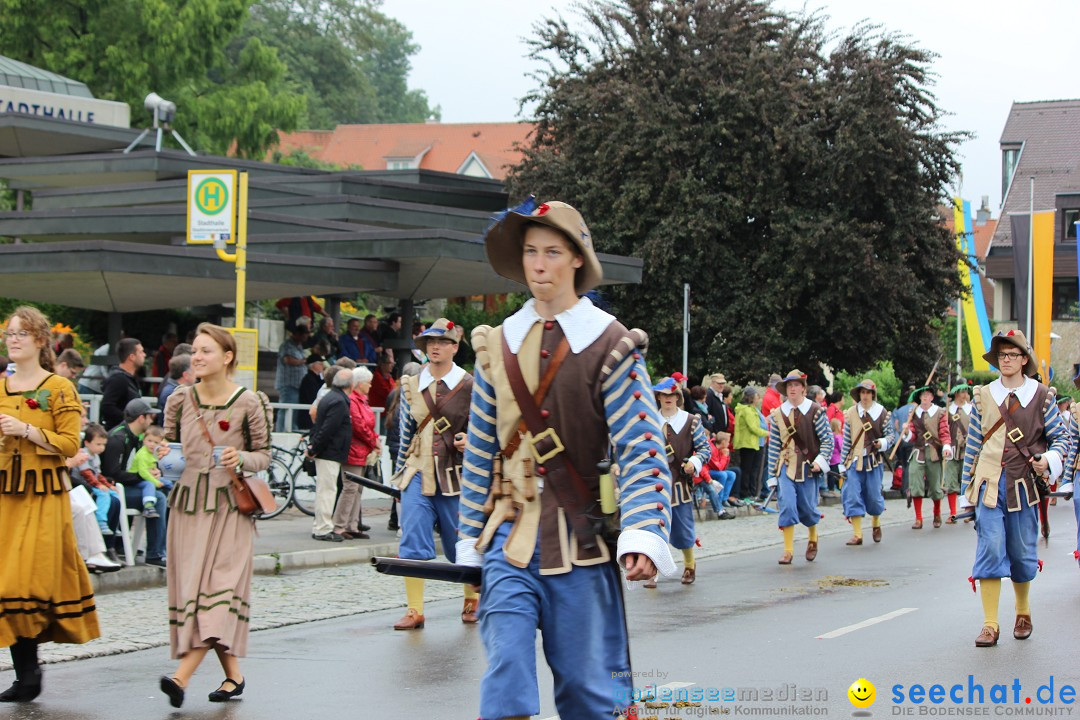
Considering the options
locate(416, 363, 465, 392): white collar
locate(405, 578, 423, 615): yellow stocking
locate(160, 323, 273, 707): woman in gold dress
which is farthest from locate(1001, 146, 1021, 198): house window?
locate(160, 323, 273, 707): woman in gold dress

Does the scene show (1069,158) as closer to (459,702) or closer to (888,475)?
(888,475)

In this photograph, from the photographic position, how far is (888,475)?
3325cm

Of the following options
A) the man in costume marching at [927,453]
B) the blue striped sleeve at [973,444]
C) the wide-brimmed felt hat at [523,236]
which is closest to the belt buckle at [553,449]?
the wide-brimmed felt hat at [523,236]

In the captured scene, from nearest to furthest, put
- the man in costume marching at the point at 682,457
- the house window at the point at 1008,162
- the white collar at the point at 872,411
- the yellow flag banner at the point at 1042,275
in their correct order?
the man in costume marching at the point at 682,457 < the white collar at the point at 872,411 < the yellow flag banner at the point at 1042,275 < the house window at the point at 1008,162

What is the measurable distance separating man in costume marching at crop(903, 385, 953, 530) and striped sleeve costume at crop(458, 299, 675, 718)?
16686 millimetres

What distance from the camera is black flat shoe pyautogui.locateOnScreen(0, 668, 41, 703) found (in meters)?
7.61

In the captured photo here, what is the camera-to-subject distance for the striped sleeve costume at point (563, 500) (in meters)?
4.91

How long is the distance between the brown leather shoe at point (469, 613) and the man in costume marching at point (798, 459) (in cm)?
509

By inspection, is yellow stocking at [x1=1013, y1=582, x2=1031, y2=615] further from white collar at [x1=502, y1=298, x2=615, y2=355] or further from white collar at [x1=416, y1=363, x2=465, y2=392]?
white collar at [x1=502, y1=298, x2=615, y2=355]

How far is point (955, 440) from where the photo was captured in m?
22.3

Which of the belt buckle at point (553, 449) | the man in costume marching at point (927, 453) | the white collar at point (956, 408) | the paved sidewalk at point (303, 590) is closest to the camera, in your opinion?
the belt buckle at point (553, 449)

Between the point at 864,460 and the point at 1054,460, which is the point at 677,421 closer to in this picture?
the point at 1054,460

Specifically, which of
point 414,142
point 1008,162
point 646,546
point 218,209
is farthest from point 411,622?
point 414,142

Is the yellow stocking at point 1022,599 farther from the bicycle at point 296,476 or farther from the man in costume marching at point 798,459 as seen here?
the bicycle at point 296,476
